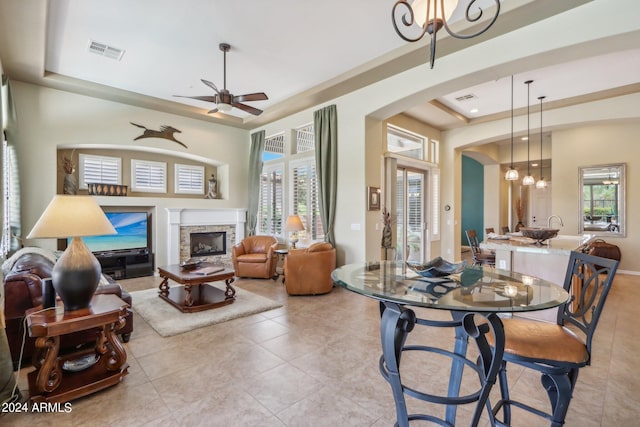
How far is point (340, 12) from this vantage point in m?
3.38

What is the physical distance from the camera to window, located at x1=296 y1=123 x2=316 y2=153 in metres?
6.36

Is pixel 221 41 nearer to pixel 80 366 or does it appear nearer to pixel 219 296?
pixel 219 296

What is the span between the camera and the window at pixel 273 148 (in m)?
7.20

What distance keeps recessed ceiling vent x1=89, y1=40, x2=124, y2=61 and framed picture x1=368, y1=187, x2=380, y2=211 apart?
4.15 m

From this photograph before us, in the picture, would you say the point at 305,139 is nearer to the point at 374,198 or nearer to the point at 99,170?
the point at 374,198

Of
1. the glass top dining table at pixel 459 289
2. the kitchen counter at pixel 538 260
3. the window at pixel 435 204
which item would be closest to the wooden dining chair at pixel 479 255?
the kitchen counter at pixel 538 260

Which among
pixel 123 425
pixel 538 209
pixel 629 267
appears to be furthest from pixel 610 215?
pixel 123 425

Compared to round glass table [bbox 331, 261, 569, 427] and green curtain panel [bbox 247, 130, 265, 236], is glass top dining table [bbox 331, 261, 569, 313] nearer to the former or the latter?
round glass table [bbox 331, 261, 569, 427]

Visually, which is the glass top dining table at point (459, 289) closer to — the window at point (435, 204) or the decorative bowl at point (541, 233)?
the decorative bowl at point (541, 233)

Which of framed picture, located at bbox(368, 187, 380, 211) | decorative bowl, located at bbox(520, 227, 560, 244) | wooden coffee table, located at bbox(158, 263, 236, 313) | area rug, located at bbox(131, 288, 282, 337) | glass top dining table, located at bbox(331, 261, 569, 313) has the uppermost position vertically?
framed picture, located at bbox(368, 187, 380, 211)

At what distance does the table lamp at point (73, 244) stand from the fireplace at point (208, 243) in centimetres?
463

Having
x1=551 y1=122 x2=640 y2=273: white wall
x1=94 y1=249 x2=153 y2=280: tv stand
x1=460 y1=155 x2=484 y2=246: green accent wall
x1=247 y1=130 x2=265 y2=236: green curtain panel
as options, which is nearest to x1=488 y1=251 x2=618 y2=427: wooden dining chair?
x1=247 y1=130 x2=265 y2=236: green curtain panel

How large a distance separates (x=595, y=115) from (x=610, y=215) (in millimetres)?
2469

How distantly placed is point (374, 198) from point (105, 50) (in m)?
4.44
